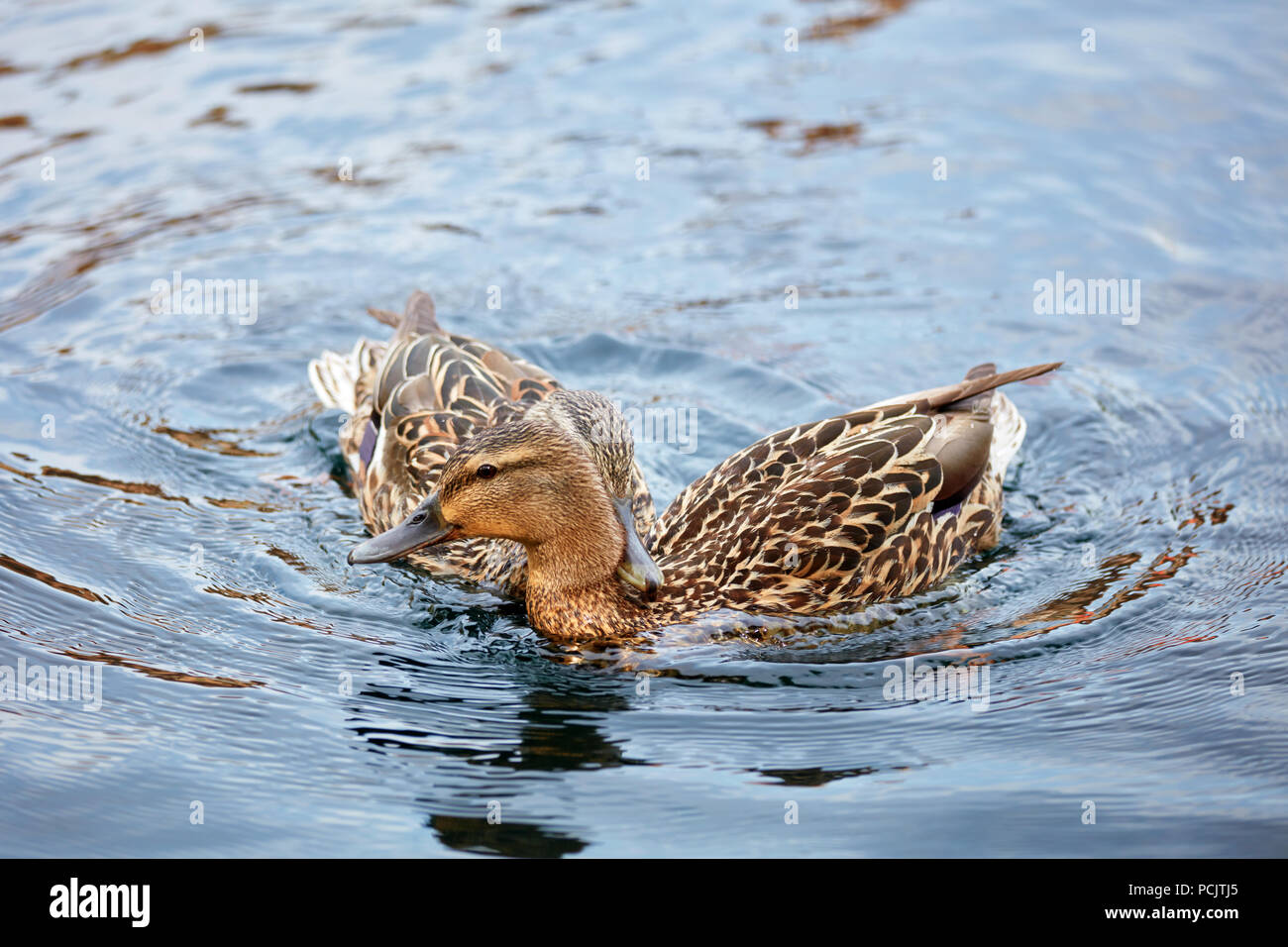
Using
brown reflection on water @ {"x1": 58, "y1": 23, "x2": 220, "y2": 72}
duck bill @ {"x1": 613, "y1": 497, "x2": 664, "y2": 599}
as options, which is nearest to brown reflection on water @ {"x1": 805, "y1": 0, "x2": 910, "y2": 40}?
brown reflection on water @ {"x1": 58, "y1": 23, "x2": 220, "y2": 72}

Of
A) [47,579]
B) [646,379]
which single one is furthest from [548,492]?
[646,379]

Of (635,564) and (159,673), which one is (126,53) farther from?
(635,564)

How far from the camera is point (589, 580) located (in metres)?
7.07

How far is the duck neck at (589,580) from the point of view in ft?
23.0

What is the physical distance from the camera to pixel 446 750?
6223 mm

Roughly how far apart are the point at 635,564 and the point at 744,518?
723 mm

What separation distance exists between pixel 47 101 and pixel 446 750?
925 centimetres

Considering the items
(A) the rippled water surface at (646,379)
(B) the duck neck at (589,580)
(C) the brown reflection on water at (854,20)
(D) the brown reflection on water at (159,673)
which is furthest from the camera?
(C) the brown reflection on water at (854,20)

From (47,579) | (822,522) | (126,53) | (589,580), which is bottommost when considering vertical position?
(589,580)

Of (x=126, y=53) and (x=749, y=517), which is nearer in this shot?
(x=749, y=517)

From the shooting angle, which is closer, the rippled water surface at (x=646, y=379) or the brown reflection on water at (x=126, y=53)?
the rippled water surface at (x=646, y=379)

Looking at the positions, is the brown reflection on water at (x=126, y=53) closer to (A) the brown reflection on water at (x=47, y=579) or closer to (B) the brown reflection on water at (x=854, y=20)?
(B) the brown reflection on water at (x=854, y=20)

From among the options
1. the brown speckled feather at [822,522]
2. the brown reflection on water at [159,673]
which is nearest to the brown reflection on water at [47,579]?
the brown reflection on water at [159,673]
